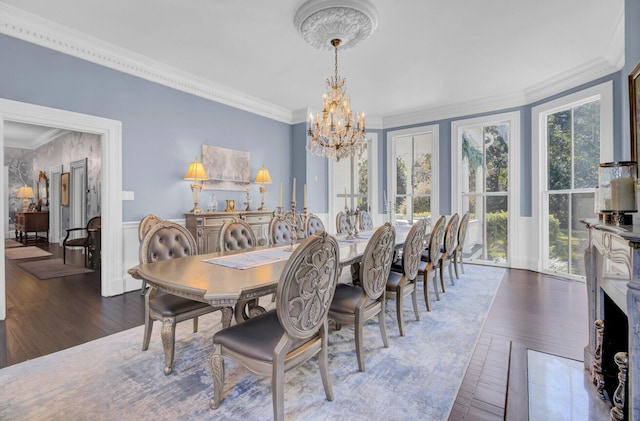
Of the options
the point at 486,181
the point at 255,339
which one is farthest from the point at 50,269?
the point at 486,181

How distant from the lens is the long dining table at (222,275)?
4.74 feet

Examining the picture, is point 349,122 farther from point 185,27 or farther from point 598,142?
point 598,142

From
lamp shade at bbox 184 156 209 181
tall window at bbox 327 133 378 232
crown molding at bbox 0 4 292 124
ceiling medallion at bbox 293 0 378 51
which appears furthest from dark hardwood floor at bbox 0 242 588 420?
tall window at bbox 327 133 378 232

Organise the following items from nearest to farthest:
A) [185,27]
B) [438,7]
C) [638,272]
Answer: [638,272]
[438,7]
[185,27]

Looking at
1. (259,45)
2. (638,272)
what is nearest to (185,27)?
(259,45)

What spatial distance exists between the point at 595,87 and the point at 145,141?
19.1 feet

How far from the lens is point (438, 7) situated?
276cm

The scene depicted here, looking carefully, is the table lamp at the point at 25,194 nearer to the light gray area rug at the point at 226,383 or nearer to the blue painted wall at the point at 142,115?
the blue painted wall at the point at 142,115

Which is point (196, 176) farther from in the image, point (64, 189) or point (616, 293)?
point (64, 189)

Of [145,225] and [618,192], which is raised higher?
[618,192]

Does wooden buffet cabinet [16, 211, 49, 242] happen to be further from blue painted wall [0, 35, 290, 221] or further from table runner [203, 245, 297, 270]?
table runner [203, 245, 297, 270]

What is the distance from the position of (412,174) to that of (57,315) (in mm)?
5801

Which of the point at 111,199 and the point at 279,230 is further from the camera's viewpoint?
the point at 111,199

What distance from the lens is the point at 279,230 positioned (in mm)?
3369
